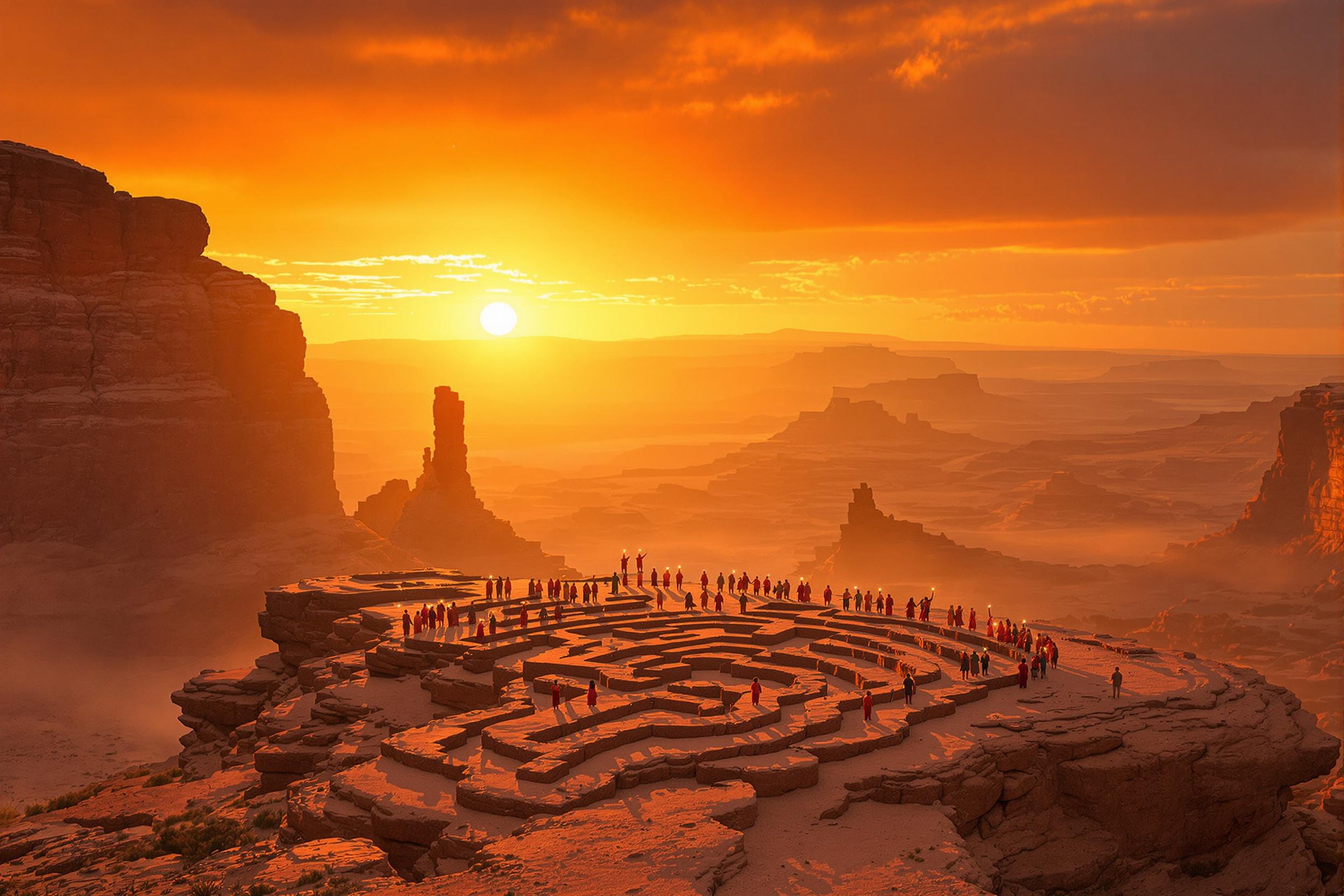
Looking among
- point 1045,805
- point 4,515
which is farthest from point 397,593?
point 4,515

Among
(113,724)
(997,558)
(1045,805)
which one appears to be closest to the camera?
(1045,805)

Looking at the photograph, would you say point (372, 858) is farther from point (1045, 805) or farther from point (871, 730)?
point (1045, 805)

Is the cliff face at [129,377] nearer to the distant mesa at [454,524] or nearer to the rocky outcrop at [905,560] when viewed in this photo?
the distant mesa at [454,524]

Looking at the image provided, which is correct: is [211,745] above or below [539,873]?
below

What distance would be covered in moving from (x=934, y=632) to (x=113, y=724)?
49.9 meters

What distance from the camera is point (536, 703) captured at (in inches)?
1329

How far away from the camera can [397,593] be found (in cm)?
5319

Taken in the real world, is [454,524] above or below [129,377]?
below

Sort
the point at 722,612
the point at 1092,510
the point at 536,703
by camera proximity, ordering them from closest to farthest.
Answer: the point at 536,703 → the point at 722,612 → the point at 1092,510

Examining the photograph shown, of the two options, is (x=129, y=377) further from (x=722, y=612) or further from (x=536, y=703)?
(x=536, y=703)

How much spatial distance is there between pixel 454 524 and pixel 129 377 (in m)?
31.3

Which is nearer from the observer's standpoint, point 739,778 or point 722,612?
point 739,778

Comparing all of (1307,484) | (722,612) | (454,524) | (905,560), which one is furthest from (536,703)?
(1307,484)

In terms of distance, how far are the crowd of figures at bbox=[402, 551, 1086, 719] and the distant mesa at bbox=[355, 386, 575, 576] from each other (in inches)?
1725
